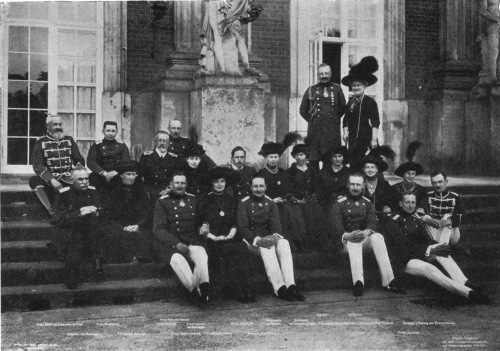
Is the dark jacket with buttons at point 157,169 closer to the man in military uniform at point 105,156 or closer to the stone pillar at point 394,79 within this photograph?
the man in military uniform at point 105,156

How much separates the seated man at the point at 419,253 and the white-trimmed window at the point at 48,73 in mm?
5144

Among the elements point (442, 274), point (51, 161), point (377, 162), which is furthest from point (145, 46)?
point (442, 274)

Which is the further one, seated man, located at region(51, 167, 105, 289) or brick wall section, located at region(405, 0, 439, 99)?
brick wall section, located at region(405, 0, 439, 99)

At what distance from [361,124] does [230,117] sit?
1707mm

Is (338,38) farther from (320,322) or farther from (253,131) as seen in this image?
(320,322)

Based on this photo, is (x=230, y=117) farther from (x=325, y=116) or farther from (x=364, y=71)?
(x=364, y=71)

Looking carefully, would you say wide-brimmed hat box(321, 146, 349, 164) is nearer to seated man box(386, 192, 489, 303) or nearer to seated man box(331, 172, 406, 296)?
seated man box(331, 172, 406, 296)

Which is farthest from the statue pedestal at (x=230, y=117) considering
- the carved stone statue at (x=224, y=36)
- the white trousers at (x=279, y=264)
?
the white trousers at (x=279, y=264)

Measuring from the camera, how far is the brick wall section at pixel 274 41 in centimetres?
1069

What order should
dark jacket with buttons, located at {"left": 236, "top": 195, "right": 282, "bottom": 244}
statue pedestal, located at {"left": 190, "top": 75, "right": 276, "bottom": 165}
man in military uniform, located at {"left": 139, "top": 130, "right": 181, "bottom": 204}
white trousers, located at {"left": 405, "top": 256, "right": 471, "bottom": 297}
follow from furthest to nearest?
statue pedestal, located at {"left": 190, "top": 75, "right": 276, "bottom": 165} → man in military uniform, located at {"left": 139, "top": 130, "right": 181, "bottom": 204} → dark jacket with buttons, located at {"left": 236, "top": 195, "right": 282, "bottom": 244} → white trousers, located at {"left": 405, "top": 256, "right": 471, "bottom": 297}

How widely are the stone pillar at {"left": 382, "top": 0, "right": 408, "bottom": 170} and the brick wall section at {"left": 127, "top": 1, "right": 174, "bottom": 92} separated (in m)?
3.78

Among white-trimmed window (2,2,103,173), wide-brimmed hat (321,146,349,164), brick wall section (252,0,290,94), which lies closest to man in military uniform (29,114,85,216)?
white-trimmed window (2,2,103,173)

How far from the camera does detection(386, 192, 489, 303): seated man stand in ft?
20.5

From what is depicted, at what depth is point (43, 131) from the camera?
973 cm
